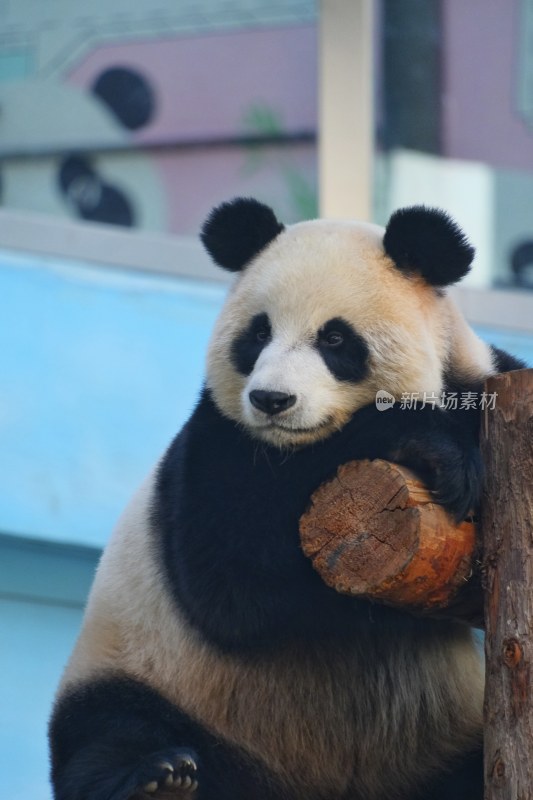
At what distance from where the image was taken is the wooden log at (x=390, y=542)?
8.51 ft

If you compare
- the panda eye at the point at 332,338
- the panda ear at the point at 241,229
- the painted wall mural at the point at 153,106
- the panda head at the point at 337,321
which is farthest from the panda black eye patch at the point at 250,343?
the painted wall mural at the point at 153,106

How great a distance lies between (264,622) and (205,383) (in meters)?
0.67

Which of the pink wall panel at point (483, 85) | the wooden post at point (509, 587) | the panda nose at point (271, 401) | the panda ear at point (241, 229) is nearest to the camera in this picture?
the wooden post at point (509, 587)

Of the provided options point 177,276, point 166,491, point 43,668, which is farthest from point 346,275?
point 177,276

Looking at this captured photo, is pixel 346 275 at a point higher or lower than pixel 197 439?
higher

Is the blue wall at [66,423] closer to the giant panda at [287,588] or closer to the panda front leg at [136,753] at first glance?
the panda front leg at [136,753]

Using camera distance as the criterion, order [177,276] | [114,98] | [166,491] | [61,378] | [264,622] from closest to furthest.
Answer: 1. [264,622]
2. [166,491]
3. [61,378]
4. [177,276]
5. [114,98]

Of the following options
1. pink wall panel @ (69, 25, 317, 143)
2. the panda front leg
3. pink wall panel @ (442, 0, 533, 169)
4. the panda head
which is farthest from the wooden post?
pink wall panel @ (442, 0, 533, 169)

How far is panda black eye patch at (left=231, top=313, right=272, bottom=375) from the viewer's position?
318cm

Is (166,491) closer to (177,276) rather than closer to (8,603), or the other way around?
(8,603)

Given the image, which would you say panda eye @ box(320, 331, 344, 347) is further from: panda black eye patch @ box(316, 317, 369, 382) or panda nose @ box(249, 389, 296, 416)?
panda nose @ box(249, 389, 296, 416)

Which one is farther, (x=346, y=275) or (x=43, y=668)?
(x=43, y=668)

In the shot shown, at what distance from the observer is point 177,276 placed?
6773 mm

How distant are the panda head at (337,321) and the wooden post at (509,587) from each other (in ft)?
1.29
